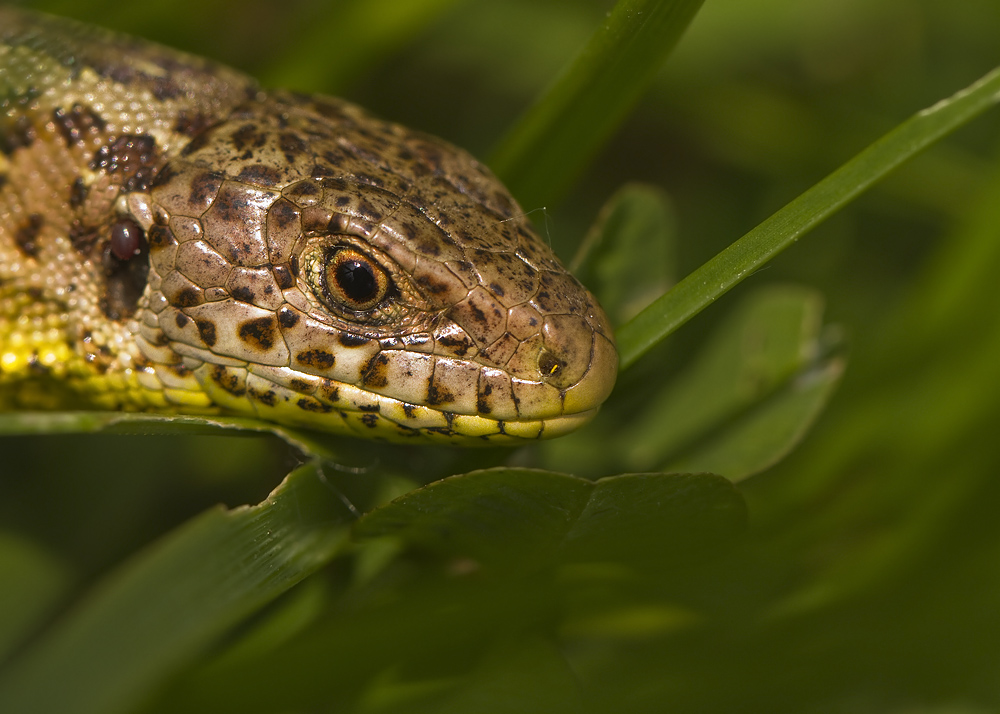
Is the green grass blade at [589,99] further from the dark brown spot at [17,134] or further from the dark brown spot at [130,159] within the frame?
the dark brown spot at [17,134]

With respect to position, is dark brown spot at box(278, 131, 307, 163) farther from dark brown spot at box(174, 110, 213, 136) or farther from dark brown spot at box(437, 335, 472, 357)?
dark brown spot at box(437, 335, 472, 357)

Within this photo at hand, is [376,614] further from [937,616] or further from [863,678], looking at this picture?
[937,616]

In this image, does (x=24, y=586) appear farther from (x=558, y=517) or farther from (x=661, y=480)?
(x=661, y=480)

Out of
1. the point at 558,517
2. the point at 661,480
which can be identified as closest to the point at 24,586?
the point at 558,517

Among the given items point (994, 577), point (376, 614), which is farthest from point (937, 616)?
point (376, 614)

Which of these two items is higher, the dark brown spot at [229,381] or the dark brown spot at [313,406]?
the dark brown spot at [313,406]

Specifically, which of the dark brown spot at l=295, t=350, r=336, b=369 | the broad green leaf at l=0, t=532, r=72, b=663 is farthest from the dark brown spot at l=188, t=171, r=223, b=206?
the broad green leaf at l=0, t=532, r=72, b=663

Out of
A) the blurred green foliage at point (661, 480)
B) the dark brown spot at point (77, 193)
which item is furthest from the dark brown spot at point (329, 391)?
the dark brown spot at point (77, 193)
